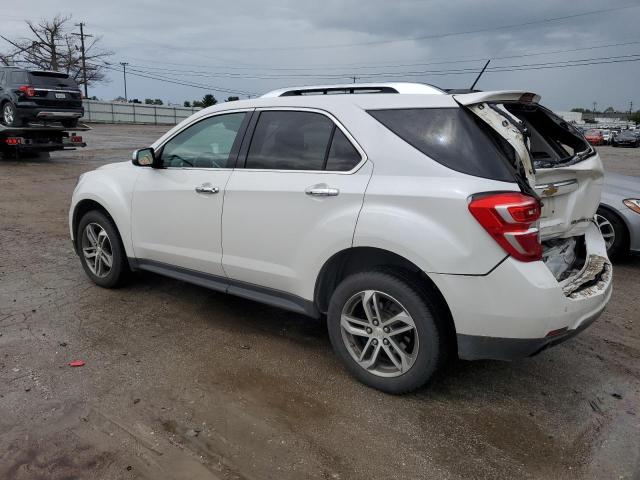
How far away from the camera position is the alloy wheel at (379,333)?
10.5 ft

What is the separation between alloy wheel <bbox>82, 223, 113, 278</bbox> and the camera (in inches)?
196

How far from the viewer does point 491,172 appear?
2.90 meters

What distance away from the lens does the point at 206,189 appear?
4.00m

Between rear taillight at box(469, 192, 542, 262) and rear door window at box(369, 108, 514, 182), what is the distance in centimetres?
14

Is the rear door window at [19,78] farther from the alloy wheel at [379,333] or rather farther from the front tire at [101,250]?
the alloy wheel at [379,333]

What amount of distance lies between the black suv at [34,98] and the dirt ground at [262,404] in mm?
13234

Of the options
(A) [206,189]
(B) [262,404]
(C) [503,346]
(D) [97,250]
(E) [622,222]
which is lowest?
(B) [262,404]

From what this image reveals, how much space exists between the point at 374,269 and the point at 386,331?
0.38 metres

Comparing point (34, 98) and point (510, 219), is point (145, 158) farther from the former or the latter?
point (34, 98)

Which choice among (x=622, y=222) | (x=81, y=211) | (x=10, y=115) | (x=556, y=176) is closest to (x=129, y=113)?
(x=10, y=115)

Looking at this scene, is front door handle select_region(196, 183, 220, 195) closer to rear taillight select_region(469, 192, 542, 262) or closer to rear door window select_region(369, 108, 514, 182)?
rear door window select_region(369, 108, 514, 182)

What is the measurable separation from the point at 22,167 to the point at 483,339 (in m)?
15.2

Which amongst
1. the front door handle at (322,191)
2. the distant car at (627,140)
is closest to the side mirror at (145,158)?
the front door handle at (322,191)

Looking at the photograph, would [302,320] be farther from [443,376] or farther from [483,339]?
[483,339]
